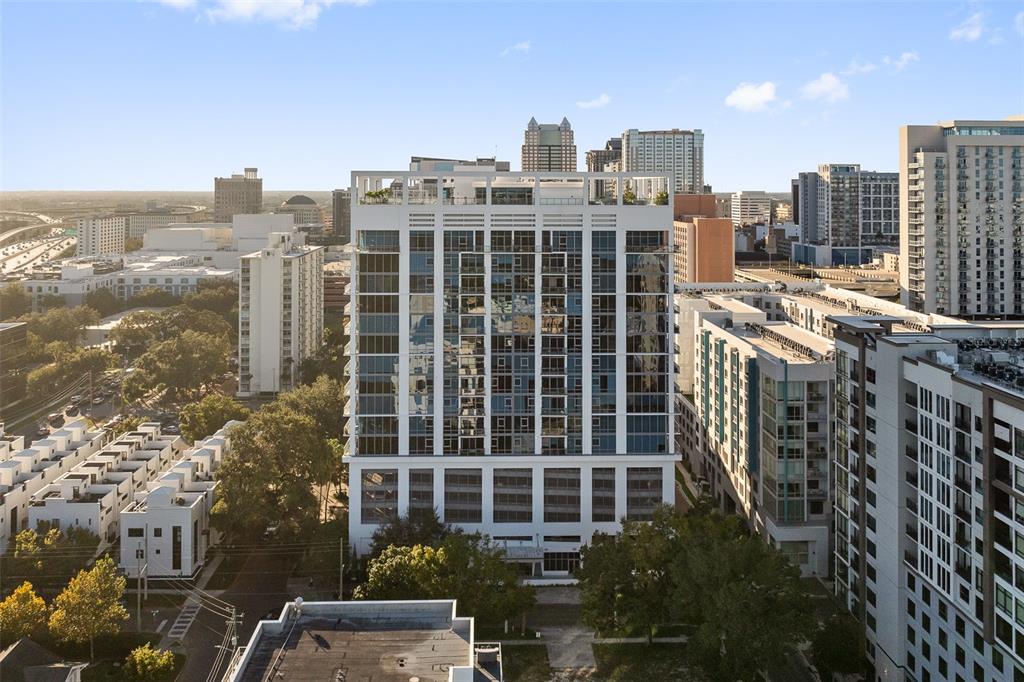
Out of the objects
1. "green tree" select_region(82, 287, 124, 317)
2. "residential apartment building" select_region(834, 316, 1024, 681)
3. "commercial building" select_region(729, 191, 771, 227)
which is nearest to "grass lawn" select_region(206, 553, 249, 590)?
"residential apartment building" select_region(834, 316, 1024, 681)

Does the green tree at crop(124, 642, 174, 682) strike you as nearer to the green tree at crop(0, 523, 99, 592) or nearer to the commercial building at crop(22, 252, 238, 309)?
the green tree at crop(0, 523, 99, 592)

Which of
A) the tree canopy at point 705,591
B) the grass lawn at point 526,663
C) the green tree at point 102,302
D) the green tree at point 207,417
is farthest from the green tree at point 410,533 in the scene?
the green tree at point 102,302

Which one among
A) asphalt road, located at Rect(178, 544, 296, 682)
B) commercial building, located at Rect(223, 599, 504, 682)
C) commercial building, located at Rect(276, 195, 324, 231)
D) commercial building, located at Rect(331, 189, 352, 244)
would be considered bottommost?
asphalt road, located at Rect(178, 544, 296, 682)

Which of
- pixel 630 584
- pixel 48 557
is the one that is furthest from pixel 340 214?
pixel 630 584

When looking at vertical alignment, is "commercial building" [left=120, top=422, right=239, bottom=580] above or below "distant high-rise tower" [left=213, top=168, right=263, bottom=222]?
below

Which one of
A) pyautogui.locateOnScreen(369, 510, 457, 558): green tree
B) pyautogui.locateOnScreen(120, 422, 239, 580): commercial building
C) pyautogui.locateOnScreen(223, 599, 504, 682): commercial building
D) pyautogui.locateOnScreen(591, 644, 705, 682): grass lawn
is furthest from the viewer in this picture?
pyautogui.locateOnScreen(120, 422, 239, 580): commercial building

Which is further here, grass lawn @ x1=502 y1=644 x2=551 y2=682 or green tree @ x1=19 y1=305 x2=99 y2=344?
green tree @ x1=19 y1=305 x2=99 y2=344

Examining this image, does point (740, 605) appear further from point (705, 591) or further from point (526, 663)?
point (526, 663)
